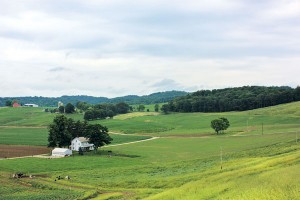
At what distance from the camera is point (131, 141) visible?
430 feet

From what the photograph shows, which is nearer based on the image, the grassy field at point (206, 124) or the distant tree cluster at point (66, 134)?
the distant tree cluster at point (66, 134)

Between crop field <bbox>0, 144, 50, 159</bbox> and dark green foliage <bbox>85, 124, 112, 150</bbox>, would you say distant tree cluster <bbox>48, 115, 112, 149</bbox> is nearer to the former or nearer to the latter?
dark green foliage <bbox>85, 124, 112, 150</bbox>

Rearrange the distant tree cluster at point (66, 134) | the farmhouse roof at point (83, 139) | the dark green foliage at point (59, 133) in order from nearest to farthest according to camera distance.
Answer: the distant tree cluster at point (66, 134) < the dark green foliage at point (59, 133) < the farmhouse roof at point (83, 139)

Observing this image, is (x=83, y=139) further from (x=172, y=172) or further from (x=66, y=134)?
(x=172, y=172)

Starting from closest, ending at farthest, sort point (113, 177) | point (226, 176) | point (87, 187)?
point (226, 176), point (87, 187), point (113, 177)

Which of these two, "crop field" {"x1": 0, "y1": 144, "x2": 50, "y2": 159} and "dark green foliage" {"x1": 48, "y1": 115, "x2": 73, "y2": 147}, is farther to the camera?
"dark green foliage" {"x1": 48, "y1": 115, "x2": 73, "y2": 147}

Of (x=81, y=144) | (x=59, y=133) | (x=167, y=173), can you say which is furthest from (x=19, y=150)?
(x=167, y=173)

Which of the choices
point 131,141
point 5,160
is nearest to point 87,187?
point 5,160

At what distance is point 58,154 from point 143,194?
57974 millimetres

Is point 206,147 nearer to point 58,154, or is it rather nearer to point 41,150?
point 58,154

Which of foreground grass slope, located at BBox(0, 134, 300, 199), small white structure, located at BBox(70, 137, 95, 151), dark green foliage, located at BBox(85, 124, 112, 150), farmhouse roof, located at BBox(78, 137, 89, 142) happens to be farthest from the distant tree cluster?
foreground grass slope, located at BBox(0, 134, 300, 199)

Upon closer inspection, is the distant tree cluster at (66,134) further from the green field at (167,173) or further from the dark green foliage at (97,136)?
the green field at (167,173)

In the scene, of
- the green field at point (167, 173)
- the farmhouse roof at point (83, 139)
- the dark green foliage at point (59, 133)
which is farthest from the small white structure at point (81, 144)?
the green field at point (167, 173)

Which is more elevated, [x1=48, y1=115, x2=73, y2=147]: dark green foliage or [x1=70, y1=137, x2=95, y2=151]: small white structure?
[x1=48, y1=115, x2=73, y2=147]: dark green foliage
